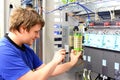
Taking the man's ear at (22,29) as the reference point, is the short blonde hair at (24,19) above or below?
above

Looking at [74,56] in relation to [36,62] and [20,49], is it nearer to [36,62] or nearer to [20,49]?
[36,62]

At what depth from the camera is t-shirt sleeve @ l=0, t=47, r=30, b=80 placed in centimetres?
130

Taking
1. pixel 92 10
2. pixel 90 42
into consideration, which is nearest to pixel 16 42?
pixel 90 42

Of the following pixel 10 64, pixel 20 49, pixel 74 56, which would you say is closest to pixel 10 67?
pixel 10 64

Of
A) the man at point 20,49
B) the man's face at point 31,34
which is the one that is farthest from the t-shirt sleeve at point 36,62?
A: the man's face at point 31,34

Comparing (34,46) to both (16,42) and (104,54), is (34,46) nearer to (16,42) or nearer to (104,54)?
(16,42)

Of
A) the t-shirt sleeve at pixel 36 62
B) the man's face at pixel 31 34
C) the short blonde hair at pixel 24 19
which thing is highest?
the short blonde hair at pixel 24 19

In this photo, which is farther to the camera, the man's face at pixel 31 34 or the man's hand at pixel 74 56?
the man's hand at pixel 74 56

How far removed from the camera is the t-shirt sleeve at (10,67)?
130cm

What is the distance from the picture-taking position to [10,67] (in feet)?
4.29

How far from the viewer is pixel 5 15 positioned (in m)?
2.27

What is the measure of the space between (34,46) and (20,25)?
2.81 ft

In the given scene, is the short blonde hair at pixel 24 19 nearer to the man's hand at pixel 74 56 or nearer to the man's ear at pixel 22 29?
the man's ear at pixel 22 29

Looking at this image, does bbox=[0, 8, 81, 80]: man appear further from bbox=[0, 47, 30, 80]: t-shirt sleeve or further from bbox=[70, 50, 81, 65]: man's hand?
bbox=[70, 50, 81, 65]: man's hand
